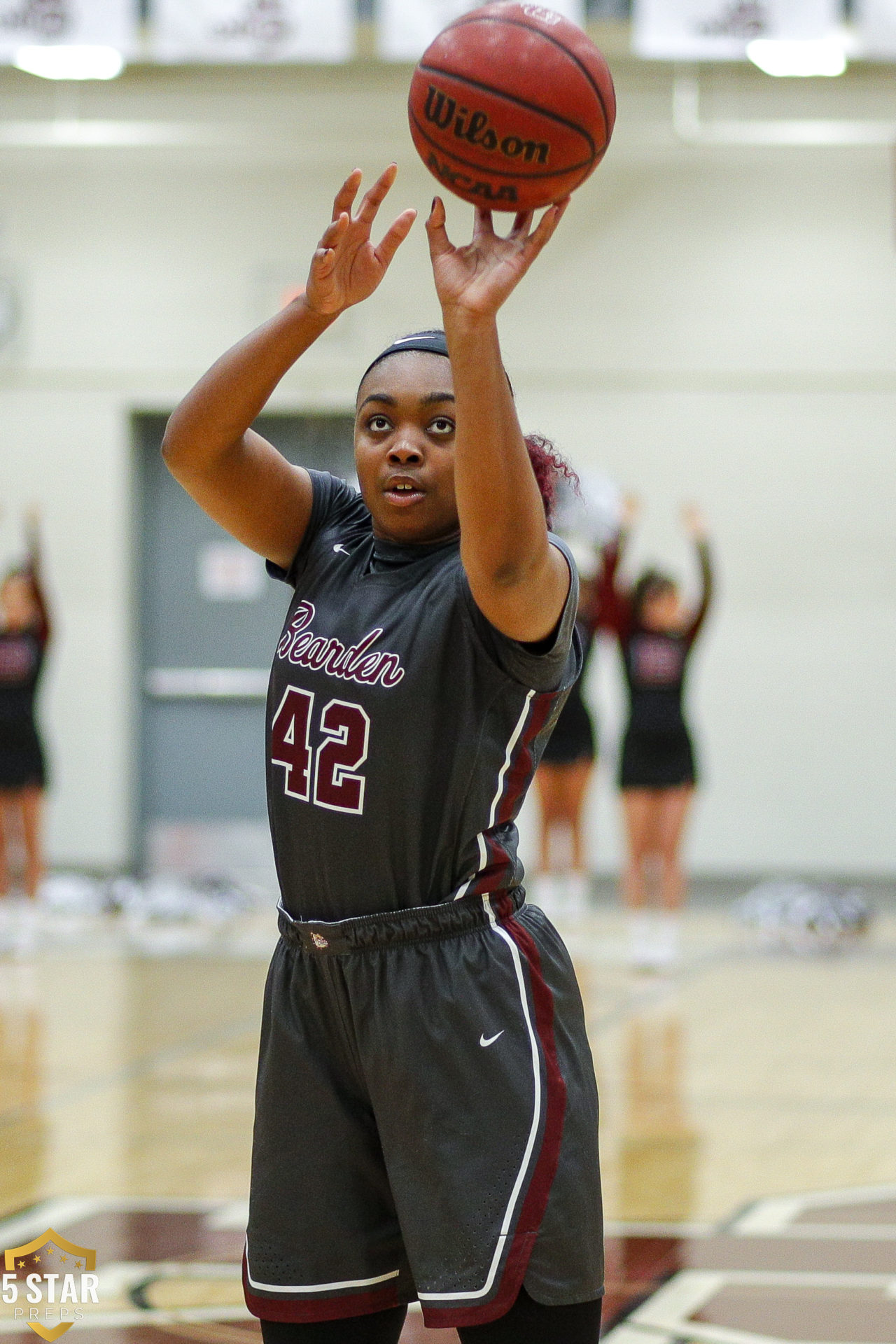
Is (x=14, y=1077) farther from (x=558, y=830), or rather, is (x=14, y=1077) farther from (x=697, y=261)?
(x=697, y=261)

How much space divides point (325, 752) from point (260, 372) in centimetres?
49

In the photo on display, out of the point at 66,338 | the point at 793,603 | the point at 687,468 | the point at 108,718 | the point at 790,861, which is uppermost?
the point at 66,338

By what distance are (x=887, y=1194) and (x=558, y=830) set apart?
554 cm

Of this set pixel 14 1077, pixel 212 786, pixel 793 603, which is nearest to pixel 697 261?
pixel 793 603

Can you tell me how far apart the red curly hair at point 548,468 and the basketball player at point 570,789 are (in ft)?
23.0

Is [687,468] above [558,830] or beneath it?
above

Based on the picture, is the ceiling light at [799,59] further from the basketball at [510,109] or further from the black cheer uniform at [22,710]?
the basketball at [510,109]

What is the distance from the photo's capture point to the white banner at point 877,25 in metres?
9.45

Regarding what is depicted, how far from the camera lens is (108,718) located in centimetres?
1211

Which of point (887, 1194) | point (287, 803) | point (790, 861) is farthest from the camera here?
point (790, 861)

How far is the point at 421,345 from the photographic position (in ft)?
6.89

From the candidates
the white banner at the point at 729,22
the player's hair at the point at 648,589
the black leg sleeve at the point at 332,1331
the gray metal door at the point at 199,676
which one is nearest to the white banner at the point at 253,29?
the white banner at the point at 729,22

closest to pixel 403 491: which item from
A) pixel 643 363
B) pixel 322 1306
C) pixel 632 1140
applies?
pixel 322 1306

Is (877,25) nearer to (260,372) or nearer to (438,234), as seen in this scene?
(260,372)
